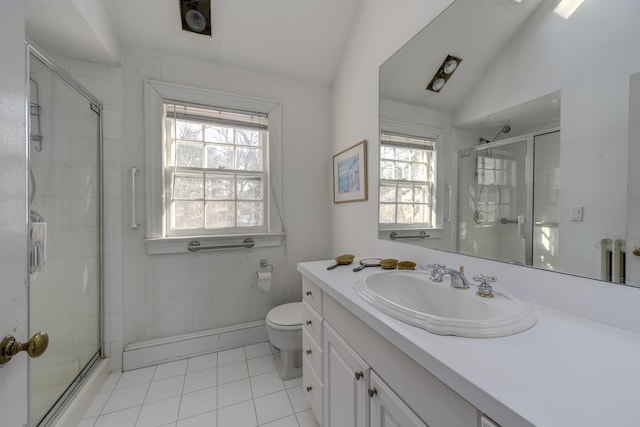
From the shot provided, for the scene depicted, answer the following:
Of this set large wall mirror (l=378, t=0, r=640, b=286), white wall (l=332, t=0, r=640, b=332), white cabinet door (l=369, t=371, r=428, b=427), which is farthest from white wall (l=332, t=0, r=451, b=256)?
white cabinet door (l=369, t=371, r=428, b=427)

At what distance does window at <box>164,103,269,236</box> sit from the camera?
6.09 feet

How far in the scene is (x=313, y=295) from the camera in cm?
124

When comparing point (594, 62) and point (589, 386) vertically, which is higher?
point (594, 62)

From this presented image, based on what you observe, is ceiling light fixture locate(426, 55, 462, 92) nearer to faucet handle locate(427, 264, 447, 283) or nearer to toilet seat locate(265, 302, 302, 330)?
faucet handle locate(427, 264, 447, 283)

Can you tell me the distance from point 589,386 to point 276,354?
6.05 ft

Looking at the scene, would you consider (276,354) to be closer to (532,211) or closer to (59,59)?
(532,211)

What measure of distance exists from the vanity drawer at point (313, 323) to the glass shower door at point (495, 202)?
2.39ft

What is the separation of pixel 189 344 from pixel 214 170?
1.34 m

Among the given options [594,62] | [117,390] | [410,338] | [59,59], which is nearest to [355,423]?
[410,338]

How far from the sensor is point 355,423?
86 cm

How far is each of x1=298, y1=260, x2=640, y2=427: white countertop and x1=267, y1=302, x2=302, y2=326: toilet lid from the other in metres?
1.03

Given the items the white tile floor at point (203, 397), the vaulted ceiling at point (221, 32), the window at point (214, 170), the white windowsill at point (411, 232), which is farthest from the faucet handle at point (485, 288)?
the vaulted ceiling at point (221, 32)

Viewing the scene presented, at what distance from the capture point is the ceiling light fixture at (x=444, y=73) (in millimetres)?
1156

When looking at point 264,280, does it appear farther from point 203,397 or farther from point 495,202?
point 495,202
